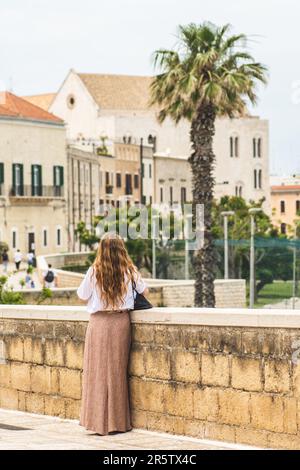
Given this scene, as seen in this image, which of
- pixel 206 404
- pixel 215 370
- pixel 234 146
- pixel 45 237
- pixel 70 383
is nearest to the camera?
pixel 215 370

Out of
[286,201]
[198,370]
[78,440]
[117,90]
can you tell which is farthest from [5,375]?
[286,201]

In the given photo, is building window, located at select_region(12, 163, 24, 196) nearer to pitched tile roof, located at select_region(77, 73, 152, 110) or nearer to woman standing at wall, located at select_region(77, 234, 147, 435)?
pitched tile roof, located at select_region(77, 73, 152, 110)

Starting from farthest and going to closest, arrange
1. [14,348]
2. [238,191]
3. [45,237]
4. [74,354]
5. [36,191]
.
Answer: [238,191] < [45,237] < [36,191] < [14,348] < [74,354]

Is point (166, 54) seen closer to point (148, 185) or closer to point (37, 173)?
point (37, 173)

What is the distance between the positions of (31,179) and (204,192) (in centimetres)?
4358

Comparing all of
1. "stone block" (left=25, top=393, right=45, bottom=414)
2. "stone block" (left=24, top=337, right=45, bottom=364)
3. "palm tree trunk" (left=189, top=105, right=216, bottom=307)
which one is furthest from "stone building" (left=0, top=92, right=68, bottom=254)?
"stone block" (left=24, top=337, right=45, bottom=364)

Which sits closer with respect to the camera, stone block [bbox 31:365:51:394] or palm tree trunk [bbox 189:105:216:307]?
stone block [bbox 31:365:51:394]

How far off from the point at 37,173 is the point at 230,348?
3181 inches

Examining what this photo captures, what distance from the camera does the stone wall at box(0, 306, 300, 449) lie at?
11102mm

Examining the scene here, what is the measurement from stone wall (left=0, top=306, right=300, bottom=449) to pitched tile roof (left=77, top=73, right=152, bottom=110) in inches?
4924

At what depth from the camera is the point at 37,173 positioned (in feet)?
301

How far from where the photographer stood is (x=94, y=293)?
12.2m

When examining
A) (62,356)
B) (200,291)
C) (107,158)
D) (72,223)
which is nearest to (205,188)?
(200,291)

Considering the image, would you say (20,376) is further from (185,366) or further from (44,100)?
(44,100)
